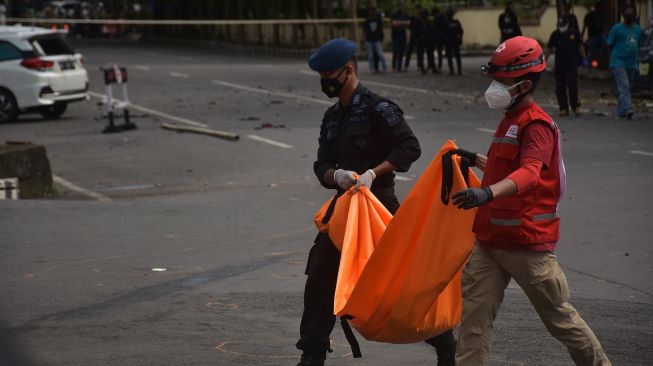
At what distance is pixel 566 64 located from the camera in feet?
73.1

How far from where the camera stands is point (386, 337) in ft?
20.1

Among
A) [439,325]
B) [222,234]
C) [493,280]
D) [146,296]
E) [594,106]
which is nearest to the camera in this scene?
[493,280]

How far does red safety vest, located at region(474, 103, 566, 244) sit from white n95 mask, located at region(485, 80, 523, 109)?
0.06m

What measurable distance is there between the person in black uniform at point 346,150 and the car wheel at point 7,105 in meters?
19.5

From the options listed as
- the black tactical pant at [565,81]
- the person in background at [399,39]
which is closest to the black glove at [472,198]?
the black tactical pant at [565,81]

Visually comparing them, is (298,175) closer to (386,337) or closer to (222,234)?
(222,234)

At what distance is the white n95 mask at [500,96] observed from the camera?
5.68 m

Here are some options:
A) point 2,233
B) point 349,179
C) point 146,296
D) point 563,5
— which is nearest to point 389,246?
point 349,179

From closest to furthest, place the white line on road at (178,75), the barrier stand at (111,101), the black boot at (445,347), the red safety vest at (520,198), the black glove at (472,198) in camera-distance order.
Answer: the black glove at (472,198), the red safety vest at (520,198), the black boot at (445,347), the barrier stand at (111,101), the white line on road at (178,75)

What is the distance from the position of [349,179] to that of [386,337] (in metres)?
0.79

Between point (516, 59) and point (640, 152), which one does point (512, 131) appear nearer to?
point (516, 59)

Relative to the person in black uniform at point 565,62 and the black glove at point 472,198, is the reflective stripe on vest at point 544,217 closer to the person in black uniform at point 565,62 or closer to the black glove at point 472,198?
the black glove at point 472,198

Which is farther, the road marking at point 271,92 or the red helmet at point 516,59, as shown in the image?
the road marking at point 271,92

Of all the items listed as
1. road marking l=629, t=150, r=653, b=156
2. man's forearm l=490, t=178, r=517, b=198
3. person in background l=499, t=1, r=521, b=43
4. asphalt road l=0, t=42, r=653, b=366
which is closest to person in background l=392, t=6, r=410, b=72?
person in background l=499, t=1, r=521, b=43
